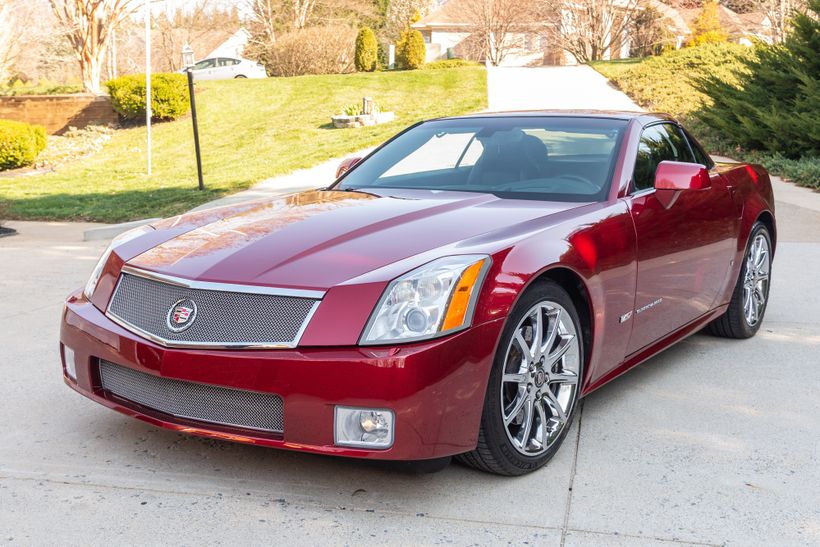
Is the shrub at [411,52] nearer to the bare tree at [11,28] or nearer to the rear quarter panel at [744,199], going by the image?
the bare tree at [11,28]

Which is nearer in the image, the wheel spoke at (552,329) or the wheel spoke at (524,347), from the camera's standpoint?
the wheel spoke at (524,347)

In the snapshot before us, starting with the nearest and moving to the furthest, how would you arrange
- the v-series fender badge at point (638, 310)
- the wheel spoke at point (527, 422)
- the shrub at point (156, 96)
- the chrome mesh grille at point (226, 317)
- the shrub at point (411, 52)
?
1. the chrome mesh grille at point (226, 317)
2. the wheel spoke at point (527, 422)
3. the v-series fender badge at point (638, 310)
4. the shrub at point (156, 96)
5. the shrub at point (411, 52)

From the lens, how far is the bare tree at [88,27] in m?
27.9

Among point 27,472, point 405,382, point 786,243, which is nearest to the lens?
point 405,382

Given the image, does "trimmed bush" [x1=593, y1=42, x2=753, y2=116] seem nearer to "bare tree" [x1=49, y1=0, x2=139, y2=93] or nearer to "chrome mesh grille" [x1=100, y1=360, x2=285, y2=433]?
"bare tree" [x1=49, y1=0, x2=139, y2=93]

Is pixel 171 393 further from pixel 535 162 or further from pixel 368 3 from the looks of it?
pixel 368 3

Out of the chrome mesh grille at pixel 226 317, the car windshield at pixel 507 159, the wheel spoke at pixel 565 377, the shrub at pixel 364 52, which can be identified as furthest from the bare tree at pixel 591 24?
the chrome mesh grille at pixel 226 317

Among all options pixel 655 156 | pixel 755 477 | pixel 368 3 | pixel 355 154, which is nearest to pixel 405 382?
pixel 755 477

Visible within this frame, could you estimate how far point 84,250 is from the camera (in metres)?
9.66

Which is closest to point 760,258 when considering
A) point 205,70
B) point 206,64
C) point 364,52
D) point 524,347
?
point 524,347

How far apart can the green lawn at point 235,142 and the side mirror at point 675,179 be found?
30.1 ft

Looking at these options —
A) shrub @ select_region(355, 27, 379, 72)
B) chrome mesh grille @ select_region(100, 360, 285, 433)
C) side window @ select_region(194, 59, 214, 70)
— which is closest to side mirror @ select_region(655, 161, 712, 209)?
chrome mesh grille @ select_region(100, 360, 285, 433)

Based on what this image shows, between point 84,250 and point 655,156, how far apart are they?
6.62 m

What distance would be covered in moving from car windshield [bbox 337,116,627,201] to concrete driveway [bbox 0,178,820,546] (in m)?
1.12
